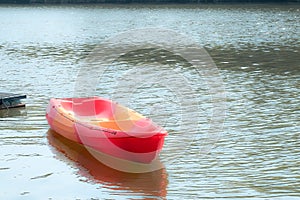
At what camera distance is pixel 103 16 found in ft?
215

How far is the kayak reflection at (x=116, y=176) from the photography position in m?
13.3

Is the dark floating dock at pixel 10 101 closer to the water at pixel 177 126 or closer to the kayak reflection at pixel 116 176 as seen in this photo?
the water at pixel 177 126

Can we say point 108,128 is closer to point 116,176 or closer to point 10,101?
point 116,176

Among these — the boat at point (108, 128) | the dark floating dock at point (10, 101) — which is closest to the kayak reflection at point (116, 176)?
the boat at point (108, 128)

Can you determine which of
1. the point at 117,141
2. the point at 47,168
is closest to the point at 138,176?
the point at 117,141

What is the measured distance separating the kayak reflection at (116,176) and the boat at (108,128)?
1.07 ft

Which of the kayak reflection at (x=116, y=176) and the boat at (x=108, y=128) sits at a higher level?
the boat at (x=108, y=128)

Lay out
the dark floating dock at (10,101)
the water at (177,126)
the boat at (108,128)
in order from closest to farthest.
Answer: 1. the water at (177,126)
2. the boat at (108,128)
3. the dark floating dock at (10,101)

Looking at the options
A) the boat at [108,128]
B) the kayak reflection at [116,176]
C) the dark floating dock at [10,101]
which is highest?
the boat at [108,128]

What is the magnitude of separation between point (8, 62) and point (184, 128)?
1686 centimetres

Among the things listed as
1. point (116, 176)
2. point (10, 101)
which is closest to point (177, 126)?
point (116, 176)

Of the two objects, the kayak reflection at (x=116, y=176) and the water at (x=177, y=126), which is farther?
the water at (x=177, y=126)

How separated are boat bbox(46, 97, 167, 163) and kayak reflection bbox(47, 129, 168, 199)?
325 mm

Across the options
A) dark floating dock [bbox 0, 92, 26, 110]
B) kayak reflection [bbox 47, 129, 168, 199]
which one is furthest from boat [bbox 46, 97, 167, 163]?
dark floating dock [bbox 0, 92, 26, 110]
